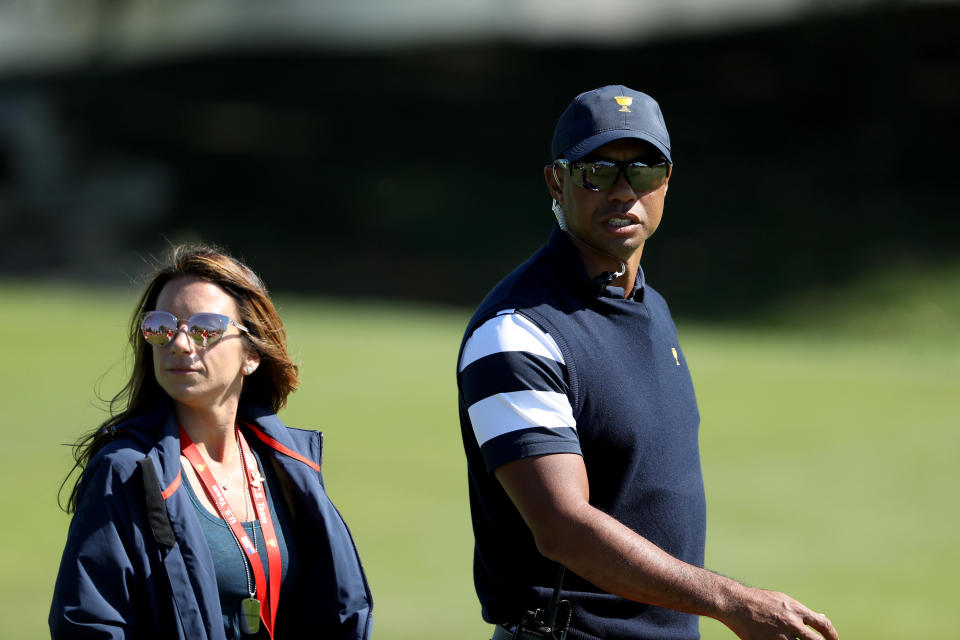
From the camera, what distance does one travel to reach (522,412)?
109 inches

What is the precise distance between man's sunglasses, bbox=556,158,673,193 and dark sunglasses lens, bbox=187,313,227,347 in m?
0.92

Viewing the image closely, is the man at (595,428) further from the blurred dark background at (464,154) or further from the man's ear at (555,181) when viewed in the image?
the blurred dark background at (464,154)

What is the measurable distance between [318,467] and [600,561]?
31.9 inches

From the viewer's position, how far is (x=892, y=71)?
30.1m

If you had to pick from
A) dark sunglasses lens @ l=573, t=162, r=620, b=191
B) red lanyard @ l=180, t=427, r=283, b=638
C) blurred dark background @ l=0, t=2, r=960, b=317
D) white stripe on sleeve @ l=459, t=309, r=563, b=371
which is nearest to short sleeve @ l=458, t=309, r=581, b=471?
white stripe on sleeve @ l=459, t=309, r=563, b=371

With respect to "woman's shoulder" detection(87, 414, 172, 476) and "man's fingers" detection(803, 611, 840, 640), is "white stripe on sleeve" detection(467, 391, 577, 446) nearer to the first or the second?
"man's fingers" detection(803, 611, 840, 640)

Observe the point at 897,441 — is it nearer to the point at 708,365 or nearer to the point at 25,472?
the point at 708,365

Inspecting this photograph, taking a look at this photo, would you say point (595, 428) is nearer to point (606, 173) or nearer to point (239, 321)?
point (606, 173)

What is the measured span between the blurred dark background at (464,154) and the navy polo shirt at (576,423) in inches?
775

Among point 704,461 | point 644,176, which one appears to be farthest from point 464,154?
point 644,176

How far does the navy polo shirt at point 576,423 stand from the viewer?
281cm

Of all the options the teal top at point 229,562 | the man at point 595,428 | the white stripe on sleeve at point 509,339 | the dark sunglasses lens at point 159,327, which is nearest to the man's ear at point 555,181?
the man at point 595,428

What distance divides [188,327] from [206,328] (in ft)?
0.14

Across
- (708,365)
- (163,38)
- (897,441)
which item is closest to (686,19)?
(163,38)
